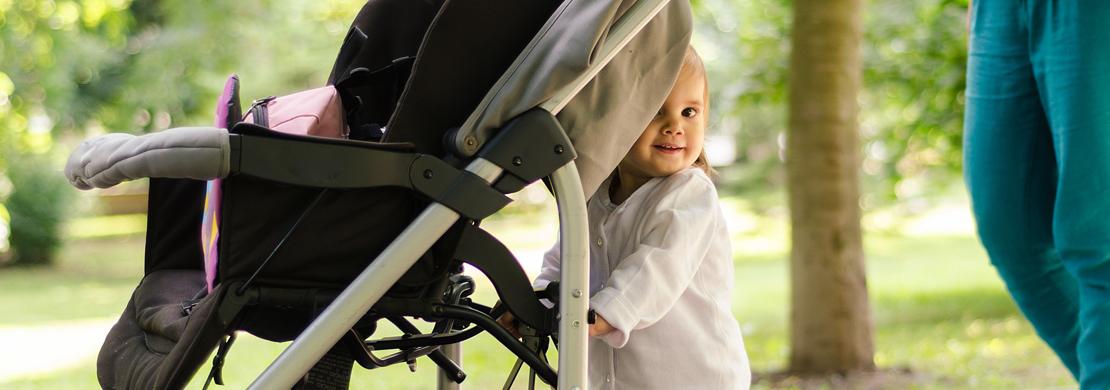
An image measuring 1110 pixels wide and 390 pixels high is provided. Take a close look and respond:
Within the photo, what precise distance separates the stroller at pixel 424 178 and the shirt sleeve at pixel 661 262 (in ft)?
0.33

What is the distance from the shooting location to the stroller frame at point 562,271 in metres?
1.74

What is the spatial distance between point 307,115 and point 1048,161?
4.80 ft

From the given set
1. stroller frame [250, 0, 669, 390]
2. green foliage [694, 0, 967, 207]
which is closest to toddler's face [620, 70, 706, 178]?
stroller frame [250, 0, 669, 390]

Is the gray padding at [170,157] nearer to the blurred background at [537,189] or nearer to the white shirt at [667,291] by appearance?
the white shirt at [667,291]

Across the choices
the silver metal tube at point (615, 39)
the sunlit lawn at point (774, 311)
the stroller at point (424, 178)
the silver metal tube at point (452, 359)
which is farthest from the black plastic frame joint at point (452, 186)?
the sunlit lawn at point (774, 311)

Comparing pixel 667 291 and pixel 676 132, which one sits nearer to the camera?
pixel 667 291

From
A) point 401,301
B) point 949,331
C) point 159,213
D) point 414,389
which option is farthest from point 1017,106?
point 949,331

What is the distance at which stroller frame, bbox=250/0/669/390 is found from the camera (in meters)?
1.74

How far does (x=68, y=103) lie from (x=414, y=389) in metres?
9.28

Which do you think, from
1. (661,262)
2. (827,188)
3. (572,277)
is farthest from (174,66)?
(572,277)

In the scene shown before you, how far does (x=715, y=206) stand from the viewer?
6.90ft

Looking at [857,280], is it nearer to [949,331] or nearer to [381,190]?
[949,331]

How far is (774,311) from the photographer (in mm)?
9359

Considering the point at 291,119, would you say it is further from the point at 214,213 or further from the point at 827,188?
the point at 827,188
